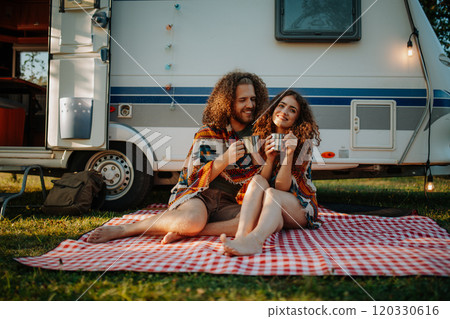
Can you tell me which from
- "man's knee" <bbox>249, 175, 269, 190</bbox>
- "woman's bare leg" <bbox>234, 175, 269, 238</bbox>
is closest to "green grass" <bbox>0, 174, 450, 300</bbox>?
"woman's bare leg" <bbox>234, 175, 269, 238</bbox>

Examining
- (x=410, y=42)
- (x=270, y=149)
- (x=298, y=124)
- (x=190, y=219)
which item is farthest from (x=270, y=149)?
(x=410, y=42)

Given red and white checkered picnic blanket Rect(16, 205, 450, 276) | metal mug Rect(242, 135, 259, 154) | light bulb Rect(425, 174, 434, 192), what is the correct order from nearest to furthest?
red and white checkered picnic blanket Rect(16, 205, 450, 276), metal mug Rect(242, 135, 259, 154), light bulb Rect(425, 174, 434, 192)

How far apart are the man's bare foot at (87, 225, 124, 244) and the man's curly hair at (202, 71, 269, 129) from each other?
42.8 inches

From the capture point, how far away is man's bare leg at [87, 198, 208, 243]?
110 inches

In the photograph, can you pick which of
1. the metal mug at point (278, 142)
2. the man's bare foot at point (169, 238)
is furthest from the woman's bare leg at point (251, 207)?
the man's bare foot at point (169, 238)

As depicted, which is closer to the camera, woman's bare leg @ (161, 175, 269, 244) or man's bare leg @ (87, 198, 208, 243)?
woman's bare leg @ (161, 175, 269, 244)

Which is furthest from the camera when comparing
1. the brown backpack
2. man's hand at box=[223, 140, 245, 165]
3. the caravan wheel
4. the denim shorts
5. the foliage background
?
the foliage background

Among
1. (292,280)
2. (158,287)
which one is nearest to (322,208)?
(292,280)

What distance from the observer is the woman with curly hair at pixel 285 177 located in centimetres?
261

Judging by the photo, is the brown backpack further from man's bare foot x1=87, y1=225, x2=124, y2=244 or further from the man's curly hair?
the man's curly hair

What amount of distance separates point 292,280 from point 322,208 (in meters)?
2.46

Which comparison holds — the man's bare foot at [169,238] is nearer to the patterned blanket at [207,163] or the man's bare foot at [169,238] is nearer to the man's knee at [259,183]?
the patterned blanket at [207,163]

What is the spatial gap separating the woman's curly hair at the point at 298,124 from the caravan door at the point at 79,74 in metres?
1.99

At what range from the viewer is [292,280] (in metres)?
2.00
